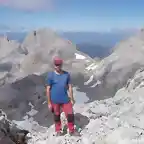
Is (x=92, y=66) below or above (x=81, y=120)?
below

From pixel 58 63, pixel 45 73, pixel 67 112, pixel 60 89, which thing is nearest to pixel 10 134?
pixel 67 112

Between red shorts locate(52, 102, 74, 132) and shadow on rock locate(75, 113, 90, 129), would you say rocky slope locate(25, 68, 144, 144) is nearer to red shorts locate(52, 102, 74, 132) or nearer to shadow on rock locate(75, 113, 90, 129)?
→ shadow on rock locate(75, 113, 90, 129)

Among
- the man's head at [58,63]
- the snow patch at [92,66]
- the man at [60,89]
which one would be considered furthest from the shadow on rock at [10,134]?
the snow patch at [92,66]

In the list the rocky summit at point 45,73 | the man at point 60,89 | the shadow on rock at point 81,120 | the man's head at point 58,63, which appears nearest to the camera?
the man's head at point 58,63

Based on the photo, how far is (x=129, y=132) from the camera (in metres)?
7.10

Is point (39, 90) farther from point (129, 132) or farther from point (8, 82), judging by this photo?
point (129, 132)

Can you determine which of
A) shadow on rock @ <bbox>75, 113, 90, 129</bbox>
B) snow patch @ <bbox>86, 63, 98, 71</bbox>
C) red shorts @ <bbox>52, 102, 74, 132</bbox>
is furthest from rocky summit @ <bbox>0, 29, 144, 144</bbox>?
red shorts @ <bbox>52, 102, 74, 132</bbox>

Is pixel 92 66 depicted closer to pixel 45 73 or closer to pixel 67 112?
pixel 45 73

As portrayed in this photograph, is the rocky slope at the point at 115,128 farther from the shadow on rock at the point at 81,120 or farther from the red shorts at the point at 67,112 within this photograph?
the red shorts at the point at 67,112

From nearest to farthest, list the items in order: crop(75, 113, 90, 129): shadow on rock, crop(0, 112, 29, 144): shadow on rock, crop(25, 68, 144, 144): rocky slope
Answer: crop(25, 68, 144, 144): rocky slope < crop(0, 112, 29, 144): shadow on rock < crop(75, 113, 90, 129): shadow on rock

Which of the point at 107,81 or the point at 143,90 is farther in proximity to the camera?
the point at 107,81

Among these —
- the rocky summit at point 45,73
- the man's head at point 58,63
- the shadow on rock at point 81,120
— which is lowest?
the rocky summit at point 45,73

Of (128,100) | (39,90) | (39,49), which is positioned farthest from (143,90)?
(39,49)

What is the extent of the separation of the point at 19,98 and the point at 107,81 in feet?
24.5
